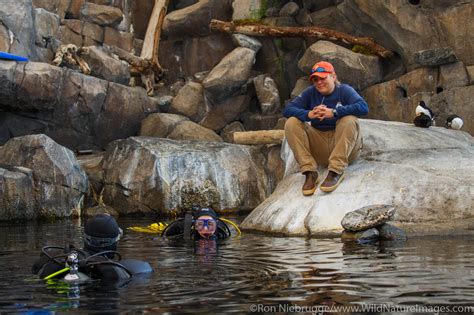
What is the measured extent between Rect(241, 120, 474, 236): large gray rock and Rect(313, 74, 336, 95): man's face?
1.30m

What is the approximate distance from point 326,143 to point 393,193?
1266mm

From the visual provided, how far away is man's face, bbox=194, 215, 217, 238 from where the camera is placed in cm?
1055

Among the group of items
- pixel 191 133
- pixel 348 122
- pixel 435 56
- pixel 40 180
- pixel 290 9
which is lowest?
pixel 40 180

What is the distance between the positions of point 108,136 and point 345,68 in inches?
274

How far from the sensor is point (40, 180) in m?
17.9

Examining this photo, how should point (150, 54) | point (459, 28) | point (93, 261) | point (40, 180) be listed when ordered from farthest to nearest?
point (150, 54)
point (459, 28)
point (40, 180)
point (93, 261)

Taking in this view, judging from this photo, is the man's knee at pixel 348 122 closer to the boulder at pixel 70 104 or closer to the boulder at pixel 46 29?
the boulder at pixel 70 104

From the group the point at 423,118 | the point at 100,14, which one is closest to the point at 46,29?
the point at 100,14

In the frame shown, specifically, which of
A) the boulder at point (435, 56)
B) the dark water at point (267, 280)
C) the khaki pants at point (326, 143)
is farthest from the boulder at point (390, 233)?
the boulder at point (435, 56)

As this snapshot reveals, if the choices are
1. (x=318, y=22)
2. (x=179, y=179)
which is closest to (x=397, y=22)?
(x=318, y=22)

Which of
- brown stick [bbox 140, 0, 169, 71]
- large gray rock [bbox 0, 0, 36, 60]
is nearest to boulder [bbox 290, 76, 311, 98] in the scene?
brown stick [bbox 140, 0, 169, 71]

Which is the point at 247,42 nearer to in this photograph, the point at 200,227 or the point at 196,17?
the point at 196,17

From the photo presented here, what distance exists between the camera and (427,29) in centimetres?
2175

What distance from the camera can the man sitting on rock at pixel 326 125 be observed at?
1141cm
